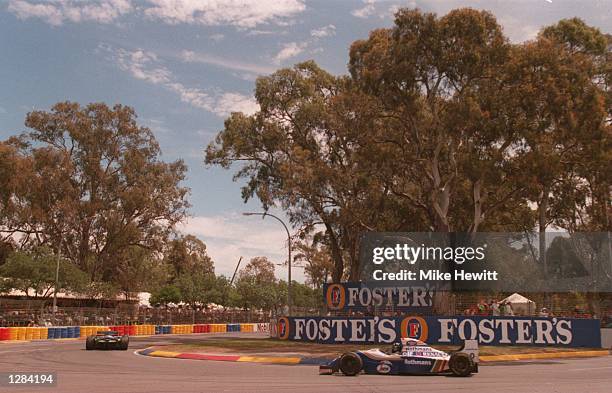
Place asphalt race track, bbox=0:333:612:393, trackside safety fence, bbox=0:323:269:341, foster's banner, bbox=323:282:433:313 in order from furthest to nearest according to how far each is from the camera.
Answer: trackside safety fence, bbox=0:323:269:341 < foster's banner, bbox=323:282:433:313 < asphalt race track, bbox=0:333:612:393

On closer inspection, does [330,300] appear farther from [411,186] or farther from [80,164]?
[80,164]

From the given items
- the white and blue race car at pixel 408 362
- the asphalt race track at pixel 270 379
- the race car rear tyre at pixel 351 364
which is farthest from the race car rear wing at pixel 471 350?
the race car rear tyre at pixel 351 364

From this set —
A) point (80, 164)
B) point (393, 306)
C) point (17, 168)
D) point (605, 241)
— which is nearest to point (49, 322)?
point (17, 168)

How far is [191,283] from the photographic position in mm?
90250

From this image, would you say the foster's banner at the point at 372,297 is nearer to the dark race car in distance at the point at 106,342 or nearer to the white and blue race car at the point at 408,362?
the dark race car in distance at the point at 106,342

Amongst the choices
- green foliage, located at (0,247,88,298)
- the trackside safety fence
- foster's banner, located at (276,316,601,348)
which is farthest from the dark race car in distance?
green foliage, located at (0,247,88,298)

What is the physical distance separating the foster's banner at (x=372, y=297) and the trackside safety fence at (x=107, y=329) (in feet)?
44.0

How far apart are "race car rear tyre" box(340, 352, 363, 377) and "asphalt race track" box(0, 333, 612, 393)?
22.9 inches

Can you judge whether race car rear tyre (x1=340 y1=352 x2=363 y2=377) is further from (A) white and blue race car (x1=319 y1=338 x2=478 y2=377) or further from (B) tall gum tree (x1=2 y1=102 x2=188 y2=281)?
(B) tall gum tree (x1=2 y1=102 x2=188 y2=281)

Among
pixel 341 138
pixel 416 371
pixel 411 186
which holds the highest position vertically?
pixel 341 138

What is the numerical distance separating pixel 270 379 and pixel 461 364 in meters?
5.48

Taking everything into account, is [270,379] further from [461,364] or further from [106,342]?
[106,342]

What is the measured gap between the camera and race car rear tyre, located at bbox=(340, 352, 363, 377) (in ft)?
61.9

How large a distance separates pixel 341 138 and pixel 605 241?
22.7 metres
